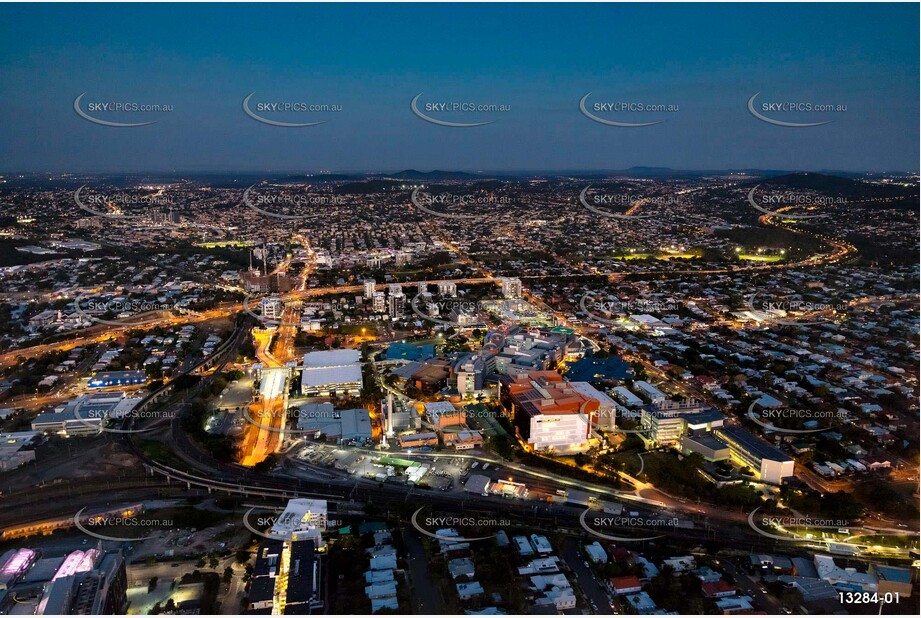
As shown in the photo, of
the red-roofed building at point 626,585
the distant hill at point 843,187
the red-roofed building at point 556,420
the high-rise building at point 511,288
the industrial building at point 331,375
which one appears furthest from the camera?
the distant hill at point 843,187

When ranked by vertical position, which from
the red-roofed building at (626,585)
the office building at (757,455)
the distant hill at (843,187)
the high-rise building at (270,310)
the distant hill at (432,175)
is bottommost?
the red-roofed building at (626,585)

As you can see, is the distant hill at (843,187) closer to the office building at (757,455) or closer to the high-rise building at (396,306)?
the high-rise building at (396,306)

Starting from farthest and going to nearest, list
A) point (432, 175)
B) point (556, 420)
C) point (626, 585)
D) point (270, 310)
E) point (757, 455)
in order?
point (432, 175)
point (270, 310)
point (556, 420)
point (757, 455)
point (626, 585)

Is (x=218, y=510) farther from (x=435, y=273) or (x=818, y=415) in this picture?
(x=435, y=273)

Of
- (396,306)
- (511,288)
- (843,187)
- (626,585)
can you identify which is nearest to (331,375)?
(396,306)

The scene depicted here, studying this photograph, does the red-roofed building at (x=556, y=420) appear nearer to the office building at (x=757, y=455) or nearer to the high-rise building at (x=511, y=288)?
the office building at (x=757, y=455)

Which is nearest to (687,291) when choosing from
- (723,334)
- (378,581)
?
(723,334)

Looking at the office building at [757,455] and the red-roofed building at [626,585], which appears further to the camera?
the office building at [757,455]

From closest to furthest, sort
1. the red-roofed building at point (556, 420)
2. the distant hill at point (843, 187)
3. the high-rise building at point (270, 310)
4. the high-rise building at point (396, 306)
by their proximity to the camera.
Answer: the red-roofed building at point (556, 420) → the high-rise building at point (270, 310) → the high-rise building at point (396, 306) → the distant hill at point (843, 187)

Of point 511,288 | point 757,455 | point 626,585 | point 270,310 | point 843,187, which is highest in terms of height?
point 843,187

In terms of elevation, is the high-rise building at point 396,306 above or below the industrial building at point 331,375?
above

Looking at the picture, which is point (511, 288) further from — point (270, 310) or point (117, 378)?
point (117, 378)

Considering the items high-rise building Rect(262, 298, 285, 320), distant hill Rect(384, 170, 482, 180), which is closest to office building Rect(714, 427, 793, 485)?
high-rise building Rect(262, 298, 285, 320)

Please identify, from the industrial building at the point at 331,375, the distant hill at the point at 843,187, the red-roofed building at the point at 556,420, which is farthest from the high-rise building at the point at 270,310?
the distant hill at the point at 843,187
